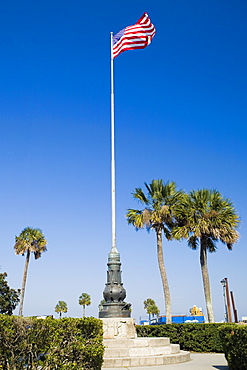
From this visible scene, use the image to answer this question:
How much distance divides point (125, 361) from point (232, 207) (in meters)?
11.9

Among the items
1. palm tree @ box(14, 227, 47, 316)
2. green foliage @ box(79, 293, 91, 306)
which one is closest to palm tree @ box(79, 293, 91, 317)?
green foliage @ box(79, 293, 91, 306)

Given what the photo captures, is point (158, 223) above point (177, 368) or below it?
above

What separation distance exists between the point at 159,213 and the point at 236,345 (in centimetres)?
1283

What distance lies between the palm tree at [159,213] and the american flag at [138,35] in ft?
27.9

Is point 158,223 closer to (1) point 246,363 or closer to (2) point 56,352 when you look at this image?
(1) point 246,363

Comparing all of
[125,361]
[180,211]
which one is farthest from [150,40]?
[125,361]

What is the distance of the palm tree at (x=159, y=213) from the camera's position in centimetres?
2081

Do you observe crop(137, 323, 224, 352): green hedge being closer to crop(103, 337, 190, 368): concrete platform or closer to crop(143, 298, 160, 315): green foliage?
crop(103, 337, 190, 368): concrete platform

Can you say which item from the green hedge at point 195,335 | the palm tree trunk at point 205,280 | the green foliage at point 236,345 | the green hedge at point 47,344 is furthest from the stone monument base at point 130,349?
the palm tree trunk at point 205,280

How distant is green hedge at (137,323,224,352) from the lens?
1539 centimetres

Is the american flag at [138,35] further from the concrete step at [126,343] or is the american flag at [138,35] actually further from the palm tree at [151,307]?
the palm tree at [151,307]

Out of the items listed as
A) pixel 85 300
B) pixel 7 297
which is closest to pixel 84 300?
pixel 85 300

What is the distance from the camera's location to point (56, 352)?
6.38 m

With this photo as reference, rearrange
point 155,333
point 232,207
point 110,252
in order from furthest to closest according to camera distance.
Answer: point 232,207
point 155,333
point 110,252
